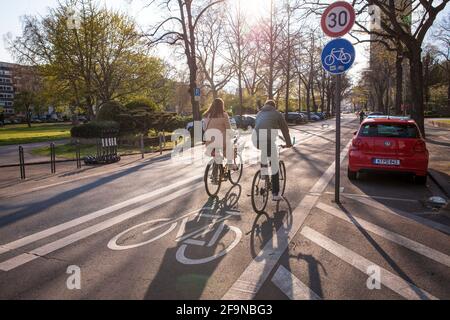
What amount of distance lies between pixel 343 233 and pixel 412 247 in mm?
914

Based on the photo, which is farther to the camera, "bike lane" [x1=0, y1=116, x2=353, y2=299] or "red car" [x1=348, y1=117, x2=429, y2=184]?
"red car" [x1=348, y1=117, x2=429, y2=184]

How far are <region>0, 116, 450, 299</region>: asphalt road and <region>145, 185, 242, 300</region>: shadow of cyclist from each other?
0.01 meters

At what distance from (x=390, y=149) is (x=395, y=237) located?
4540 millimetres

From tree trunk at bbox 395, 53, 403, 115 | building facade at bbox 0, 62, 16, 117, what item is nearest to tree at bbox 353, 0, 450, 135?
tree trunk at bbox 395, 53, 403, 115

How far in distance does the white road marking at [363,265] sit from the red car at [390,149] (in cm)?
464

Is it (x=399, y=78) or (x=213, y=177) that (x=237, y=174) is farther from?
(x=399, y=78)

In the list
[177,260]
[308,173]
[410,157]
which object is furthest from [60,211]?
[410,157]

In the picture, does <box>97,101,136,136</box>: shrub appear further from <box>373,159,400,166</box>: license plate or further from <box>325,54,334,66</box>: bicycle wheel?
<box>325,54,334,66</box>: bicycle wheel

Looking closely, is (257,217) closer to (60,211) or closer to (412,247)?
(412,247)

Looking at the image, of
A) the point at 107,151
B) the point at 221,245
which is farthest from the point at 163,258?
the point at 107,151

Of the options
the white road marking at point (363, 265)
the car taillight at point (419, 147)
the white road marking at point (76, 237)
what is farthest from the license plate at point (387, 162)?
the white road marking at point (76, 237)

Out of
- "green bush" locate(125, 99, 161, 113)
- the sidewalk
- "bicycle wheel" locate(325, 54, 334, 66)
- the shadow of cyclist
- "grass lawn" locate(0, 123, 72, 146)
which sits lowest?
the shadow of cyclist

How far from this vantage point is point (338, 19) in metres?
6.89

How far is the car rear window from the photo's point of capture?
9.48 m
